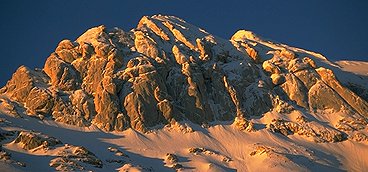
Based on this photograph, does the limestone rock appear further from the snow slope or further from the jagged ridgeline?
the jagged ridgeline

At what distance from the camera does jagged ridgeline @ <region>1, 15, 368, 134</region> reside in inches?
4623

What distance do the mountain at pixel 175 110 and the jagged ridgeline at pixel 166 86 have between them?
0.87 ft

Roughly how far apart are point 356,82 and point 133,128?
68.4 metres

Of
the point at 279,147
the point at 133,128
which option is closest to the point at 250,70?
the point at 279,147

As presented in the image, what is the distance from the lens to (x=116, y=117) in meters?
116

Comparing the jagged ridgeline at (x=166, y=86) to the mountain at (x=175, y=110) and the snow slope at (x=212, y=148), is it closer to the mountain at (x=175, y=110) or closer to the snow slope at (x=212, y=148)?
the mountain at (x=175, y=110)

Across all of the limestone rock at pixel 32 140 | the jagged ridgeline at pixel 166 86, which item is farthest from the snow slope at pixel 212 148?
the jagged ridgeline at pixel 166 86

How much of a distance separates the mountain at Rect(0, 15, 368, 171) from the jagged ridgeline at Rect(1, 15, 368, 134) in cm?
27

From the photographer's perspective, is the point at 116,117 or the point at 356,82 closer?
the point at 116,117

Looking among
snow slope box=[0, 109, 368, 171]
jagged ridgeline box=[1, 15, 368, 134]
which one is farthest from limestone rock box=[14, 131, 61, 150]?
jagged ridgeline box=[1, 15, 368, 134]

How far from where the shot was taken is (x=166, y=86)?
417 ft

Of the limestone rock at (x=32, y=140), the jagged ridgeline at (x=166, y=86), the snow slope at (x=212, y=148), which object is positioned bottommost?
the snow slope at (x=212, y=148)

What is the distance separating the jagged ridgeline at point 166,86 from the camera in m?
117

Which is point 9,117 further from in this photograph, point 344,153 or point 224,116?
point 344,153
